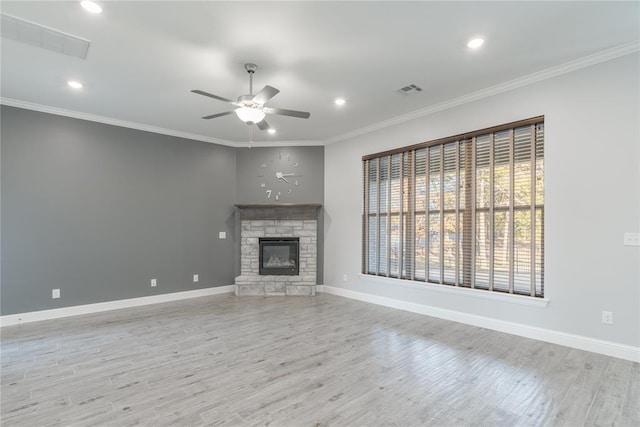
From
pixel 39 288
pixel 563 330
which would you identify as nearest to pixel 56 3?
pixel 39 288

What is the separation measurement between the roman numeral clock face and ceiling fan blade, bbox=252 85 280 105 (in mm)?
3249

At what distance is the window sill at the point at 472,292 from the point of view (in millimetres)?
3607

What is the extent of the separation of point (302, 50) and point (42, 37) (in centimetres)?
236

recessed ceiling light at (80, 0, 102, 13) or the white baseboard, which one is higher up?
recessed ceiling light at (80, 0, 102, 13)

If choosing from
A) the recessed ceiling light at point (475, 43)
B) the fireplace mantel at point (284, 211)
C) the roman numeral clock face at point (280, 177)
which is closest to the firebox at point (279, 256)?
the fireplace mantel at point (284, 211)

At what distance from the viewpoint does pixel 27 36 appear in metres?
2.84

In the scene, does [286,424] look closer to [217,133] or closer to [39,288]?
[39,288]

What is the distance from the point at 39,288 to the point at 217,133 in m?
3.56

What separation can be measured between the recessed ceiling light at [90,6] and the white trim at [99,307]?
4.17 m

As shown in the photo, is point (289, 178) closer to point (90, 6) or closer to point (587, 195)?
point (90, 6)

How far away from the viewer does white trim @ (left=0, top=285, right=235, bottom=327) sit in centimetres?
432

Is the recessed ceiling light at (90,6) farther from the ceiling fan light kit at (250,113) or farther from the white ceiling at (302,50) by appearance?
the ceiling fan light kit at (250,113)

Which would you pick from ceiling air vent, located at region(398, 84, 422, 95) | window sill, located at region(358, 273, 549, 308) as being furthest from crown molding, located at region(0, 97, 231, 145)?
window sill, located at region(358, 273, 549, 308)

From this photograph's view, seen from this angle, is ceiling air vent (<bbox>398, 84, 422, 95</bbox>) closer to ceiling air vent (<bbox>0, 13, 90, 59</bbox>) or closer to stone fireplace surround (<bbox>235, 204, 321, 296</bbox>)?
stone fireplace surround (<bbox>235, 204, 321, 296</bbox>)
